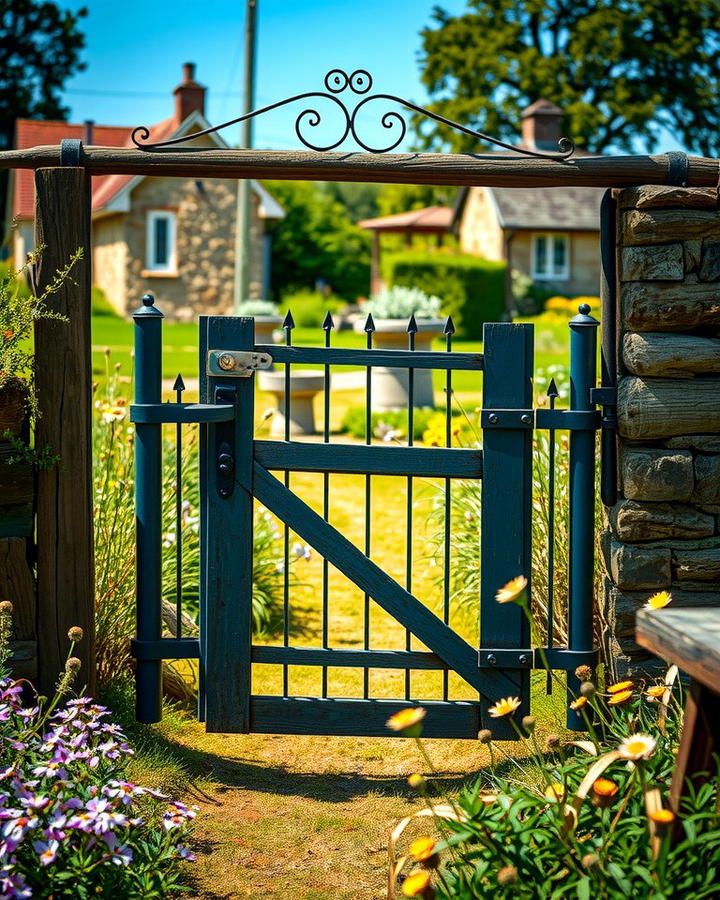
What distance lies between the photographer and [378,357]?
3.75m

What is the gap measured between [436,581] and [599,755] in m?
3.19

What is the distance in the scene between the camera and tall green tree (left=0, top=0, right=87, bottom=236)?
37375 millimetres

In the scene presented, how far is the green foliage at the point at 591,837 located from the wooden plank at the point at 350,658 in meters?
0.88

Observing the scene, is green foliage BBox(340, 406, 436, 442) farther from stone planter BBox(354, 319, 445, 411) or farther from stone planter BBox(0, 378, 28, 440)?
stone planter BBox(0, 378, 28, 440)

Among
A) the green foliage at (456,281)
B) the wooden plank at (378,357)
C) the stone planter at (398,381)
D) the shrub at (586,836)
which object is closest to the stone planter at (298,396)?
the stone planter at (398,381)

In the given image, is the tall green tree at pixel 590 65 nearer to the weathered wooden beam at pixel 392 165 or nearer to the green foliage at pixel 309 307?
the green foliage at pixel 309 307

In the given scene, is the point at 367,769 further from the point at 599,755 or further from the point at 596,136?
the point at 596,136

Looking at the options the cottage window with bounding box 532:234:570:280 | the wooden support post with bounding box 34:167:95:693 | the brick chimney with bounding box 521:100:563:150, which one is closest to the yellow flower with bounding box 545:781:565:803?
the wooden support post with bounding box 34:167:95:693

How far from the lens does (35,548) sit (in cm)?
388

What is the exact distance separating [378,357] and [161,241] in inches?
948

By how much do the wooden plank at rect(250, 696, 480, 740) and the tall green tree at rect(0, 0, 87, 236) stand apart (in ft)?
119

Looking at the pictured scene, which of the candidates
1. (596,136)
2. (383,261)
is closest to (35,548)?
(383,261)

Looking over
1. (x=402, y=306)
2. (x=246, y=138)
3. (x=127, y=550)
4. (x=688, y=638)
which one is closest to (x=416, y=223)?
(x=246, y=138)

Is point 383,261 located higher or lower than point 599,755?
higher
